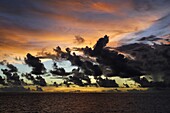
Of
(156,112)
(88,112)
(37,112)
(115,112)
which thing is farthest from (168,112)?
(37,112)

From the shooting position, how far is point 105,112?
12106 centimetres

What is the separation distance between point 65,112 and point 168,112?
145 feet

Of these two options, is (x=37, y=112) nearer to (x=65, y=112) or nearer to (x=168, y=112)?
(x=65, y=112)

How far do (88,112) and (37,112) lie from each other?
22.3 metres

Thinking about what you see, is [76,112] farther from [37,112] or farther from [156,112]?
[156,112]

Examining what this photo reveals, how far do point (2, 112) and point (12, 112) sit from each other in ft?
15.8

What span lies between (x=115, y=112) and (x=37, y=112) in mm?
34008

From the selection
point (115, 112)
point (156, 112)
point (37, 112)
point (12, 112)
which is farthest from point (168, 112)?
point (12, 112)

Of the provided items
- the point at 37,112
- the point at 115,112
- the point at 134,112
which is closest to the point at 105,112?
the point at 115,112

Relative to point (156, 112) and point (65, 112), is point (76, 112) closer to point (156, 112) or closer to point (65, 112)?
point (65, 112)

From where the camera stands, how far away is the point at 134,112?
4783 inches

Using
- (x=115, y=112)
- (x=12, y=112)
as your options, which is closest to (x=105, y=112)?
(x=115, y=112)

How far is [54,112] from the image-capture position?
402 feet

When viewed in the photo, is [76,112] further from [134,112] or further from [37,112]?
[134,112]
